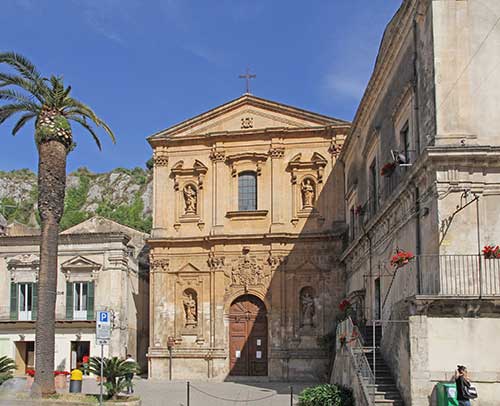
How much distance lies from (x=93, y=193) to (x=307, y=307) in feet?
199

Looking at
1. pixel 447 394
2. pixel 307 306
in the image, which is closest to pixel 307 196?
pixel 307 306

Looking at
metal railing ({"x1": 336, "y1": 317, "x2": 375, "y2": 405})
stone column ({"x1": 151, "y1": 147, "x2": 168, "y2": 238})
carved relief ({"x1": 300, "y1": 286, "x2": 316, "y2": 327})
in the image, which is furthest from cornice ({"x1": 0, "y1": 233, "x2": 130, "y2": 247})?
metal railing ({"x1": 336, "y1": 317, "x2": 375, "y2": 405})

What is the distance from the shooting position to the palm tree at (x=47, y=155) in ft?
72.8

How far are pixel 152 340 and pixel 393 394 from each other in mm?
20583

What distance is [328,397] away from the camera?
20109mm

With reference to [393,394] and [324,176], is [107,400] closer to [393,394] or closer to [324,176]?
[393,394]

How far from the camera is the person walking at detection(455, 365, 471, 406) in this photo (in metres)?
15.1

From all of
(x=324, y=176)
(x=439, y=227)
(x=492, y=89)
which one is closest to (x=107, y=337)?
(x=439, y=227)

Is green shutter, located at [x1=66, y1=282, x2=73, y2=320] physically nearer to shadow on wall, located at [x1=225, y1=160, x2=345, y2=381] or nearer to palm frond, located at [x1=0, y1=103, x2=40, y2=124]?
shadow on wall, located at [x1=225, y1=160, x2=345, y2=381]

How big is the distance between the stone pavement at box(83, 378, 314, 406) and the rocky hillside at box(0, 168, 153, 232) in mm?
48631

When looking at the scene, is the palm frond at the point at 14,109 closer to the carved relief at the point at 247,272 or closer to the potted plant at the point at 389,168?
the potted plant at the point at 389,168

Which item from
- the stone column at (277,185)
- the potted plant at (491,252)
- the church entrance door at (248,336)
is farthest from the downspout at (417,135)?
the church entrance door at (248,336)

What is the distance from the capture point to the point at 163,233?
121 feet

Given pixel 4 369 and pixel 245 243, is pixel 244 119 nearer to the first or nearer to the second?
pixel 245 243
